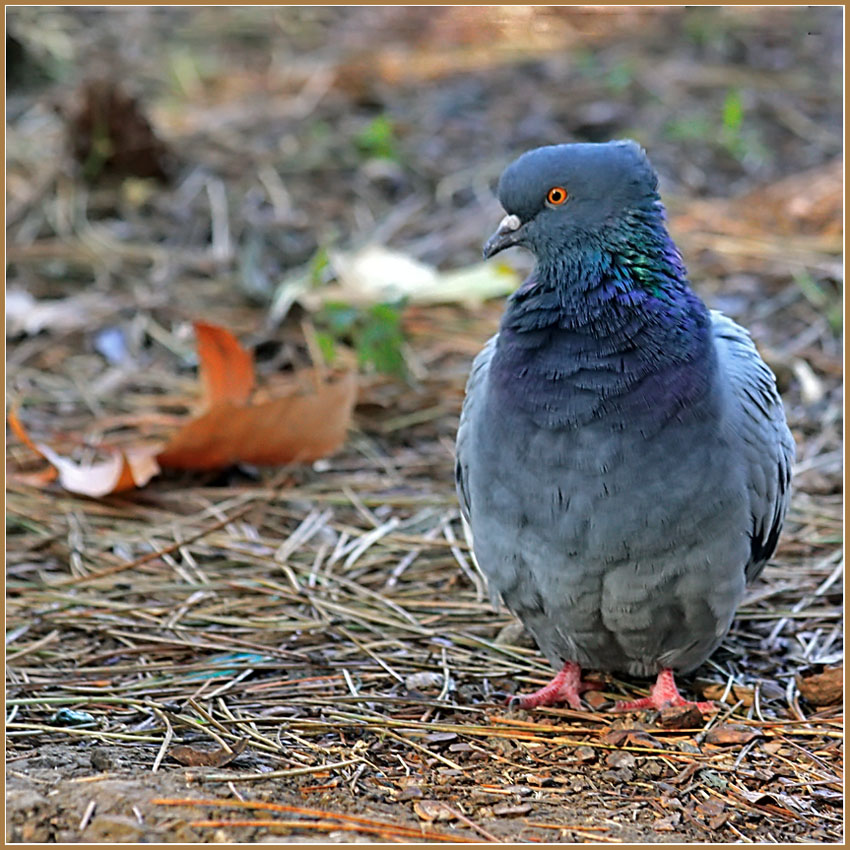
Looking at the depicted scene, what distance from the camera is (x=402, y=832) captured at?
2676 mm

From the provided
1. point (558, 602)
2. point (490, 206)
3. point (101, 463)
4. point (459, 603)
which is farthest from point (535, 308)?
point (490, 206)

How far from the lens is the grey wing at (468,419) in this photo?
3.57m

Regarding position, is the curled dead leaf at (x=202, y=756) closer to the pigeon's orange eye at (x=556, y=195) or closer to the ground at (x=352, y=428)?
the ground at (x=352, y=428)

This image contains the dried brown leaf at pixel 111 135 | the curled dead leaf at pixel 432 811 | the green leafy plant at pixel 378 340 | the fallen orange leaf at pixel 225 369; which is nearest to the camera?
the curled dead leaf at pixel 432 811

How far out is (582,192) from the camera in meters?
3.37

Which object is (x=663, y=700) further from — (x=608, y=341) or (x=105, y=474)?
(x=105, y=474)

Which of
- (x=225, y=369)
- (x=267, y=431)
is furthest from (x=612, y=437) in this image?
(x=225, y=369)

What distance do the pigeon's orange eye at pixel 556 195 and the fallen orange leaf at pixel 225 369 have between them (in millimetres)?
1783

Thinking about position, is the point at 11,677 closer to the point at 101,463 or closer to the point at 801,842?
the point at 101,463

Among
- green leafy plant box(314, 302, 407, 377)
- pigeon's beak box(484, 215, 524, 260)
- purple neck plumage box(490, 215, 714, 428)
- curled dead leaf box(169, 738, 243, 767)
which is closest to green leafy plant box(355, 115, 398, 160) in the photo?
green leafy plant box(314, 302, 407, 377)

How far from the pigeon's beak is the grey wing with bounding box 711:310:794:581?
67 cm

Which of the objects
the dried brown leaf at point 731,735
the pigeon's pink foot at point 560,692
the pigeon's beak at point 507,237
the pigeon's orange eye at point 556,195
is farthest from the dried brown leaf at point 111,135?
the dried brown leaf at point 731,735

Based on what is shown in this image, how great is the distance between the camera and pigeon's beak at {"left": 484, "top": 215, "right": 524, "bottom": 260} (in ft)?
11.5

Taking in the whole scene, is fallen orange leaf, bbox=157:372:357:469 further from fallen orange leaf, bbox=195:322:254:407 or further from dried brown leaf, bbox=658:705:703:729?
dried brown leaf, bbox=658:705:703:729
